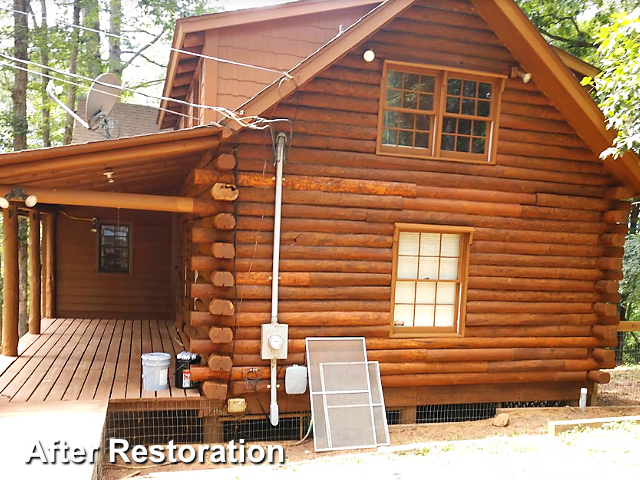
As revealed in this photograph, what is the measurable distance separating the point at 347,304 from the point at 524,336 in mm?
3080

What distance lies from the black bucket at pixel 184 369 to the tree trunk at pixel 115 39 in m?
14.5

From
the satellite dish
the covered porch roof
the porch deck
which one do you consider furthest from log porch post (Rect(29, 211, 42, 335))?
the satellite dish

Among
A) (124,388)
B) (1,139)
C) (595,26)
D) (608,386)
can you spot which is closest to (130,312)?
(124,388)

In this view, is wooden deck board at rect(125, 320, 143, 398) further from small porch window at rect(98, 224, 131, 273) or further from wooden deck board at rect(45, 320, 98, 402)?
small porch window at rect(98, 224, 131, 273)

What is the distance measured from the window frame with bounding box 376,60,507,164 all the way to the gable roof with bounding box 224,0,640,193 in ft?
1.91

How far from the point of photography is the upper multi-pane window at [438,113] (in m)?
7.29

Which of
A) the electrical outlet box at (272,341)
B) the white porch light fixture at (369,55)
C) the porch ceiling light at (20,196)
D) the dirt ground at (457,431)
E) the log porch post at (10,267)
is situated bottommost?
the dirt ground at (457,431)

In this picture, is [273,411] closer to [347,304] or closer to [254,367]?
[254,367]

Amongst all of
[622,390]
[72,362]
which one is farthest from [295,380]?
[622,390]

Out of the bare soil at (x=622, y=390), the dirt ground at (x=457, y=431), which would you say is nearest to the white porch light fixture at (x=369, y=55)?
the dirt ground at (x=457, y=431)

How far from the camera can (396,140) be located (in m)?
7.36

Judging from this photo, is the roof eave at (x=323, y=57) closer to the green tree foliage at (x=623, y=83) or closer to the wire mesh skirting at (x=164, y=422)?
the green tree foliage at (x=623, y=83)

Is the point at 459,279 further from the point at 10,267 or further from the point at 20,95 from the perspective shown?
the point at 20,95

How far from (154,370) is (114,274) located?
20.5 feet
